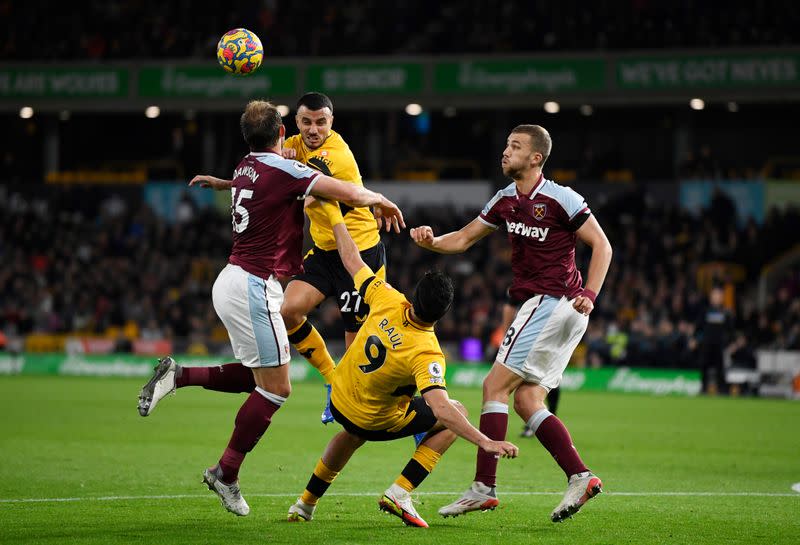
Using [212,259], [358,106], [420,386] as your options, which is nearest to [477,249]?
[358,106]

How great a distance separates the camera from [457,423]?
7.37 metres

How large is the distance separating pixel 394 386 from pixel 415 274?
2228 centimetres

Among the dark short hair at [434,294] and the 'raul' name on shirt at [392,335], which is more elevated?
the dark short hair at [434,294]

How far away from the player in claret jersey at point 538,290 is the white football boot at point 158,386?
209 cm

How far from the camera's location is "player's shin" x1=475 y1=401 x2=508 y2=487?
8188 millimetres

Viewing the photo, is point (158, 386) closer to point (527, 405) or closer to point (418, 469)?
point (418, 469)

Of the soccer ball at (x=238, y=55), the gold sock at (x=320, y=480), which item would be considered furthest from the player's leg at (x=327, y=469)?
the soccer ball at (x=238, y=55)

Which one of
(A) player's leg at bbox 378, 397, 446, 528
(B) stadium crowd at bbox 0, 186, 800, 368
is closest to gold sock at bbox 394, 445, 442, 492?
(A) player's leg at bbox 378, 397, 446, 528

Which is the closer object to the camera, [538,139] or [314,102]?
[538,139]

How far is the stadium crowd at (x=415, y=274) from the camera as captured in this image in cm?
2656

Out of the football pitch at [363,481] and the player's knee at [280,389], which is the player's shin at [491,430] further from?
the player's knee at [280,389]

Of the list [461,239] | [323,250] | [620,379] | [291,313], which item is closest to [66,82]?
[620,379]

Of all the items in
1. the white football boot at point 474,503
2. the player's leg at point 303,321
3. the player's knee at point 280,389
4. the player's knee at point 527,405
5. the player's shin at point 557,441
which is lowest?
the white football boot at point 474,503

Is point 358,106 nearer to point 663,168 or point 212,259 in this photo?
point 212,259
